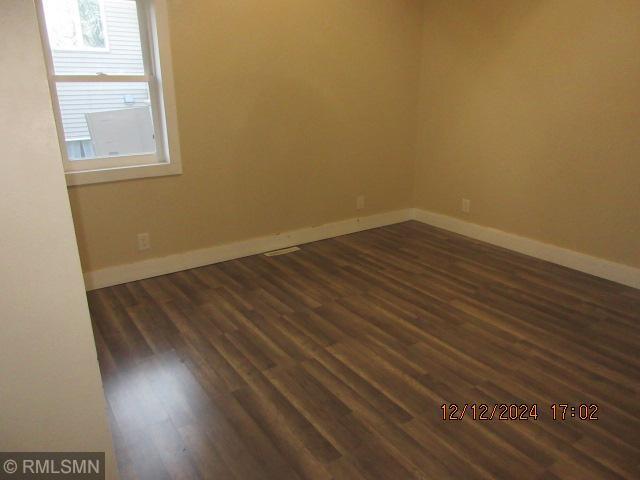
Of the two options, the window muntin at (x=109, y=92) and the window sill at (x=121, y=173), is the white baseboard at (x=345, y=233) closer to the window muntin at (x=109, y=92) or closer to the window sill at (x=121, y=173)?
the window sill at (x=121, y=173)

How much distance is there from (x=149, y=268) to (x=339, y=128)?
6.67 ft

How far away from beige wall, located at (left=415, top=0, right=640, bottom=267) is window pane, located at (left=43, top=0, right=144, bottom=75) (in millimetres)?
2724

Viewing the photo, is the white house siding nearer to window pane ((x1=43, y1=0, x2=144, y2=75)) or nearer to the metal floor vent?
window pane ((x1=43, y1=0, x2=144, y2=75))

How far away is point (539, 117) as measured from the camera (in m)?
3.54

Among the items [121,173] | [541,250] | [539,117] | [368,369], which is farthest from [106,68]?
[541,250]

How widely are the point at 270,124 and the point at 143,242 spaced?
136 cm

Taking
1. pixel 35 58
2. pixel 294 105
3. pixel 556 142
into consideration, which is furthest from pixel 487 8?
→ pixel 35 58

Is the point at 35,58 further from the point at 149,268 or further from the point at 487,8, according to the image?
the point at 487,8

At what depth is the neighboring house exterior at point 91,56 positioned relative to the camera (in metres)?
2.77

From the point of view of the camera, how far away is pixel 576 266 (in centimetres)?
350

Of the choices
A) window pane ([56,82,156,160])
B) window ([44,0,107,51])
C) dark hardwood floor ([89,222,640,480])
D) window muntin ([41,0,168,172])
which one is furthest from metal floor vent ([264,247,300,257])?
window ([44,0,107,51])

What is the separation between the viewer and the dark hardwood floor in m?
1.73

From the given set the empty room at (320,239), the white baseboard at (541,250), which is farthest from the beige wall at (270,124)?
the white baseboard at (541,250)

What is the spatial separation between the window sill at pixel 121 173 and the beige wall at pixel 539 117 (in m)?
2.59
